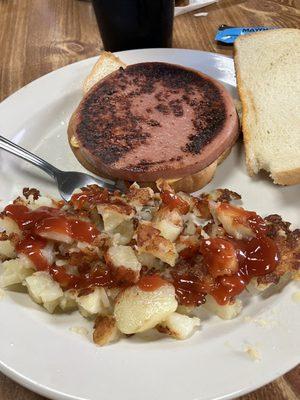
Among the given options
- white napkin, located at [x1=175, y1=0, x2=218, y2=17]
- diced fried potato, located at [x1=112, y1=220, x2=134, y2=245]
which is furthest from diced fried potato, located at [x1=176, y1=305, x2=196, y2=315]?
white napkin, located at [x1=175, y1=0, x2=218, y2=17]

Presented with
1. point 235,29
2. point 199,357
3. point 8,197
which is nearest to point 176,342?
point 199,357

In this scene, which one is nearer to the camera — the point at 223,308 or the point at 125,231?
the point at 223,308

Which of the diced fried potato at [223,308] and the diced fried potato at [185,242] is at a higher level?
the diced fried potato at [185,242]

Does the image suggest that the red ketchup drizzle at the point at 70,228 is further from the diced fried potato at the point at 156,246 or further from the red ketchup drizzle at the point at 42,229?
the diced fried potato at the point at 156,246

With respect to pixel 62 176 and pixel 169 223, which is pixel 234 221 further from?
pixel 62 176

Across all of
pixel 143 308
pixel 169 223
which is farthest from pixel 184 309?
pixel 169 223

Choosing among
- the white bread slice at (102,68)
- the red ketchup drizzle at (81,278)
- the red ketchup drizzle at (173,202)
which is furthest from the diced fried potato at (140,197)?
the white bread slice at (102,68)
